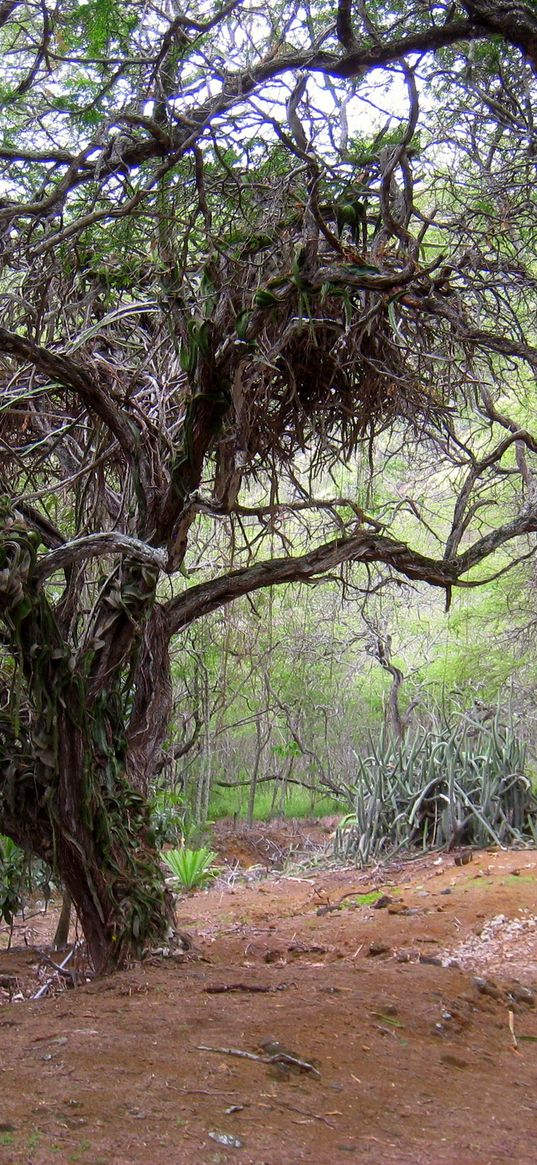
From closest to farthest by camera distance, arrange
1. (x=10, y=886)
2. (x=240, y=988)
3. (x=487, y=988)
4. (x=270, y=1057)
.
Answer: (x=270, y=1057), (x=240, y=988), (x=487, y=988), (x=10, y=886)

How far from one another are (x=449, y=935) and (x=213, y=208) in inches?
141

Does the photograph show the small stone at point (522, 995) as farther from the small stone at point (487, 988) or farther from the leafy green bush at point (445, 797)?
the leafy green bush at point (445, 797)

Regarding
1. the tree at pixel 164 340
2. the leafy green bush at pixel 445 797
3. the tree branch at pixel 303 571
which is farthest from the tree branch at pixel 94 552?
the leafy green bush at pixel 445 797

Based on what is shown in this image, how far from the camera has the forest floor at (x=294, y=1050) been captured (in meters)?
2.03

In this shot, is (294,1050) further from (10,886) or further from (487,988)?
(10,886)

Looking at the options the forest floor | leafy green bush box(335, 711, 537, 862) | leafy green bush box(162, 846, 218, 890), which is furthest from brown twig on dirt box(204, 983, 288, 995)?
leafy green bush box(162, 846, 218, 890)

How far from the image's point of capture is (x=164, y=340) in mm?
4094

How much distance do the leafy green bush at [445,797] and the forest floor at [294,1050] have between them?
187 centimetres

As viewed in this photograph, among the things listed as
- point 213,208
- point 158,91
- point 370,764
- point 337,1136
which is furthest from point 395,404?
point 370,764

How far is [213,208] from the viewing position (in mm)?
4262

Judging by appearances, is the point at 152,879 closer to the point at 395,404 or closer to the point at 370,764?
the point at 395,404

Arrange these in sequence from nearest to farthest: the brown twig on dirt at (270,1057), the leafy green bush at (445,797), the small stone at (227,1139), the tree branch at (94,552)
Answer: the small stone at (227,1139) < the brown twig on dirt at (270,1057) < the tree branch at (94,552) < the leafy green bush at (445,797)

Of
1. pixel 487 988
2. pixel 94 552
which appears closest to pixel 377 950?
pixel 487 988

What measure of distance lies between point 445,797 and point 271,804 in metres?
8.06
